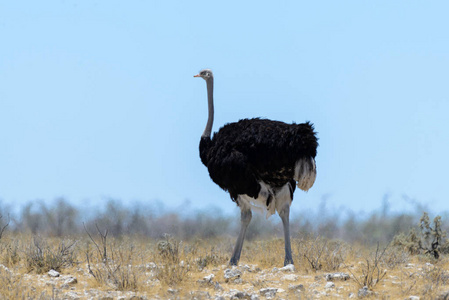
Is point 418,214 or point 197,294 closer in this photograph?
point 197,294

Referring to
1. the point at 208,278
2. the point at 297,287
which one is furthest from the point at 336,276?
the point at 208,278

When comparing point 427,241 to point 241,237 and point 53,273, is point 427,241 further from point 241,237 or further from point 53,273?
point 53,273

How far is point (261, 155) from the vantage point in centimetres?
1028

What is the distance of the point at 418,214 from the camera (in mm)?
21406

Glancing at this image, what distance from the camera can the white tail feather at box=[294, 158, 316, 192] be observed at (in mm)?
10234

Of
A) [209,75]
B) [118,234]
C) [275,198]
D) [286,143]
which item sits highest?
[209,75]

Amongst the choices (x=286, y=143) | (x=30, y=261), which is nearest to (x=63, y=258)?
(x=30, y=261)

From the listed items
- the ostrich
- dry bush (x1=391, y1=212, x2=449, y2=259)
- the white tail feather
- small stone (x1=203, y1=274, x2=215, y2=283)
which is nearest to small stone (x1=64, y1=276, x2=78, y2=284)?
small stone (x1=203, y1=274, x2=215, y2=283)

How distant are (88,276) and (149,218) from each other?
1341 cm

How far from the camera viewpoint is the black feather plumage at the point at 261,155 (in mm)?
10219

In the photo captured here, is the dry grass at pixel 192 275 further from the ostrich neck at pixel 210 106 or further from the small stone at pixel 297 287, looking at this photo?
the ostrich neck at pixel 210 106

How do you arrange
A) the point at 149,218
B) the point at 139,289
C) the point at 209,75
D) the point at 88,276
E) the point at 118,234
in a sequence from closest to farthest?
1. the point at 139,289
2. the point at 88,276
3. the point at 209,75
4. the point at 118,234
5. the point at 149,218

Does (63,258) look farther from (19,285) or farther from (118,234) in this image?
(118,234)

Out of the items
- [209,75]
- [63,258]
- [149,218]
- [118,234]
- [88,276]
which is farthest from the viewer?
[149,218]
